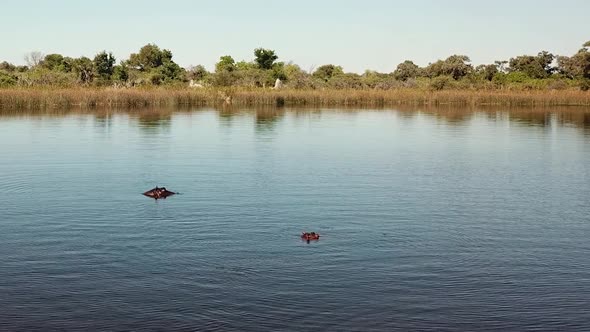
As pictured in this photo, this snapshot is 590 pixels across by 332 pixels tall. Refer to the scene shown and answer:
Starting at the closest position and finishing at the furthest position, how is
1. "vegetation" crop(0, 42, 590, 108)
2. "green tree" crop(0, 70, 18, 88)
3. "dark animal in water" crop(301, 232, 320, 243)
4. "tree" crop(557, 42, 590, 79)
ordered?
"dark animal in water" crop(301, 232, 320, 243) < "vegetation" crop(0, 42, 590, 108) < "green tree" crop(0, 70, 18, 88) < "tree" crop(557, 42, 590, 79)

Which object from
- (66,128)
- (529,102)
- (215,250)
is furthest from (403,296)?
(529,102)

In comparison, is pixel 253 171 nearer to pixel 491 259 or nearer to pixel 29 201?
pixel 29 201

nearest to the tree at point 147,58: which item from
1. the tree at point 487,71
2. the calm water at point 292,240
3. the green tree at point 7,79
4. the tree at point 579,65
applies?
the green tree at point 7,79

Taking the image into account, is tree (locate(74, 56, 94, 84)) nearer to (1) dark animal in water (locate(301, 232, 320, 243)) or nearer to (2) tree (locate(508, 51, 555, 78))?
(2) tree (locate(508, 51, 555, 78))

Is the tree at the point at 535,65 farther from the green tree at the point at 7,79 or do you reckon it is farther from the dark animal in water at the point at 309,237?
the dark animal in water at the point at 309,237

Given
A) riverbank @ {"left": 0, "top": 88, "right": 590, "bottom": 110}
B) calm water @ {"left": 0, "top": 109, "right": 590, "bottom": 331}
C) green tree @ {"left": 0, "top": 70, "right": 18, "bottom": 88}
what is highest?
green tree @ {"left": 0, "top": 70, "right": 18, "bottom": 88}

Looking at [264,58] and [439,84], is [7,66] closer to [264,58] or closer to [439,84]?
[264,58]

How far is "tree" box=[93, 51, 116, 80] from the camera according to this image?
291ft

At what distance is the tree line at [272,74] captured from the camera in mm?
84688

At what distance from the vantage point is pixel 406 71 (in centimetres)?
11719

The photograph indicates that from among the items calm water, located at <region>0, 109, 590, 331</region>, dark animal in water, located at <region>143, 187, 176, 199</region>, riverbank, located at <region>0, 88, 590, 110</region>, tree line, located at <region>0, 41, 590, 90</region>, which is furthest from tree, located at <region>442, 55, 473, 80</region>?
dark animal in water, located at <region>143, 187, 176, 199</region>

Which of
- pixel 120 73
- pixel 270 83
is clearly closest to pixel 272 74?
pixel 270 83

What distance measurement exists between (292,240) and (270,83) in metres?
81.2

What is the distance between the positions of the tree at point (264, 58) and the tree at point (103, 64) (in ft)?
70.4
